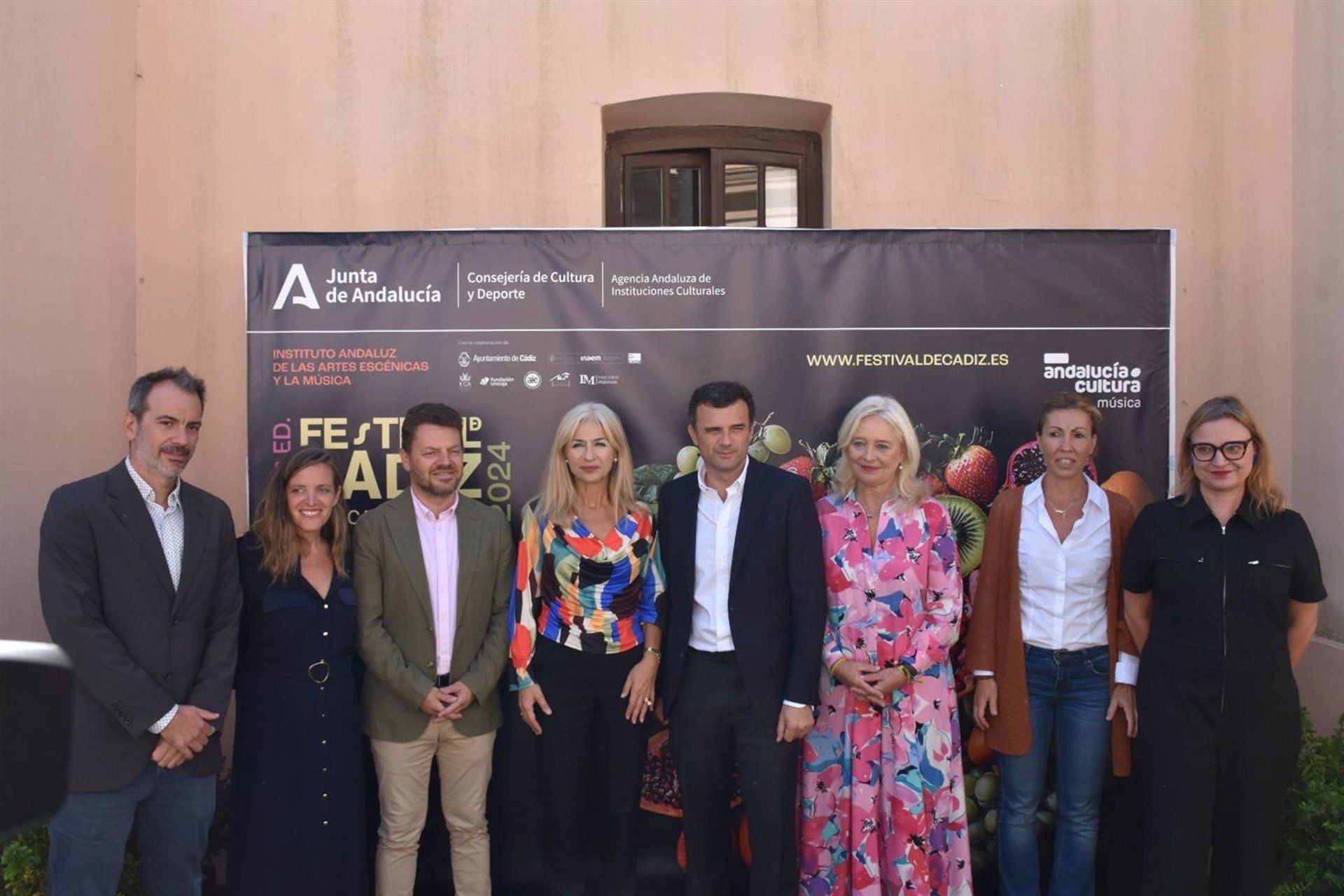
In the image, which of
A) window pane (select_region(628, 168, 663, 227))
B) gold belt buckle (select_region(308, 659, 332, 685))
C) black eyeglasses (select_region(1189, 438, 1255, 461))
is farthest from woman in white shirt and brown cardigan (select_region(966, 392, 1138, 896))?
gold belt buckle (select_region(308, 659, 332, 685))

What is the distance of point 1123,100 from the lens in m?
4.66

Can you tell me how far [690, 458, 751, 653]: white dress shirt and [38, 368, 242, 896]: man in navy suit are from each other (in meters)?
1.49

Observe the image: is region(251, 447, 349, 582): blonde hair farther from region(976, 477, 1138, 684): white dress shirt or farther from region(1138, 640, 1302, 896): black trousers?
region(1138, 640, 1302, 896): black trousers

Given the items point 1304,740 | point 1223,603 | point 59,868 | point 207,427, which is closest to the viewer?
point 59,868

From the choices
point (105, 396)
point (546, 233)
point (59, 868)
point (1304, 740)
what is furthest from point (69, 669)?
point (1304, 740)

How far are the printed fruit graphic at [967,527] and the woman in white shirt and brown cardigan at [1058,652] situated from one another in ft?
1.26

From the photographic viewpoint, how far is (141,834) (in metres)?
3.24

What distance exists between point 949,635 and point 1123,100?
267cm

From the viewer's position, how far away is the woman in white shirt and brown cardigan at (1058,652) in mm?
3621

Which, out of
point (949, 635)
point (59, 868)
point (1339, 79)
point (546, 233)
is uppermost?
point (1339, 79)

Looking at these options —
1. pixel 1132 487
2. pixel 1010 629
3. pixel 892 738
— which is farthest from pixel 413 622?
pixel 1132 487

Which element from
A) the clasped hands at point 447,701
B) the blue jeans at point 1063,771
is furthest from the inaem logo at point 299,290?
the blue jeans at point 1063,771

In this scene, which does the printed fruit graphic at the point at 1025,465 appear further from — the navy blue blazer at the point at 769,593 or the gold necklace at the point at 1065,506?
the navy blue blazer at the point at 769,593

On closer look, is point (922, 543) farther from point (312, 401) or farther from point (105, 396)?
point (105, 396)
